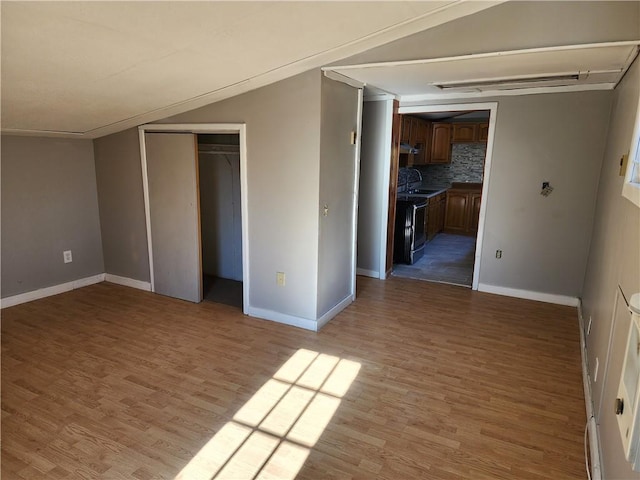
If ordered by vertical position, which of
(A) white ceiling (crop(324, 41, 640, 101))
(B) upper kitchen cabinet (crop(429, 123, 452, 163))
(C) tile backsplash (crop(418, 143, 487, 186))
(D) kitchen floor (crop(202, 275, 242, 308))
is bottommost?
(D) kitchen floor (crop(202, 275, 242, 308))

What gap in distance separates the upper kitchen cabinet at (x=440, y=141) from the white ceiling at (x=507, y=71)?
310 cm

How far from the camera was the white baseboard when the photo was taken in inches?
162

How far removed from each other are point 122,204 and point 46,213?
701 millimetres

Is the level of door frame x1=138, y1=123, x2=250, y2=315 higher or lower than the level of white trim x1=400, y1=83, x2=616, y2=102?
lower

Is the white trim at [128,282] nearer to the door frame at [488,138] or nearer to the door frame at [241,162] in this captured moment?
the door frame at [241,162]

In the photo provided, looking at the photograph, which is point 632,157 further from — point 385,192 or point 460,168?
point 460,168

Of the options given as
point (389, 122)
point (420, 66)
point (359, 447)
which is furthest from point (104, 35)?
point (389, 122)

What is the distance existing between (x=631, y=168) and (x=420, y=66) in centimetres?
150

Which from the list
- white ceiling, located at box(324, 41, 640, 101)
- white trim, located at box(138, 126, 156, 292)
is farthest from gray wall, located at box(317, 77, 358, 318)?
white trim, located at box(138, 126, 156, 292)

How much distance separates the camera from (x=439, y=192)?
695 centimetres

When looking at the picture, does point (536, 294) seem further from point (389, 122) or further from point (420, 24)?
point (420, 24)

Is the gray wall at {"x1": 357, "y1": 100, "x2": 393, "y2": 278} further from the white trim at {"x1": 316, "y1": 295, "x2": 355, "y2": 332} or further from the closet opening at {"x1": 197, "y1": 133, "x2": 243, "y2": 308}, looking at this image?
the closet opening at {"x1": 197, "y1": 133, "x2": 243, "y2": 308}

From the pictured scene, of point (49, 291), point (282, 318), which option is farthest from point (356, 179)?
point (49, 291)

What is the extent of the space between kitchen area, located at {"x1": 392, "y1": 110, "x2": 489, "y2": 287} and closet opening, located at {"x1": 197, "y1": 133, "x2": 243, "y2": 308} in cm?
213
